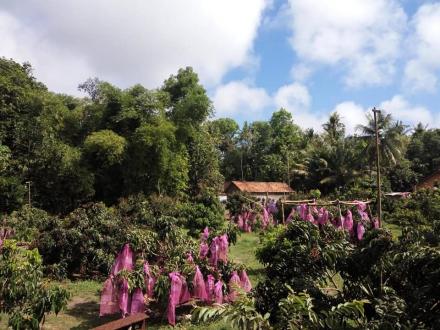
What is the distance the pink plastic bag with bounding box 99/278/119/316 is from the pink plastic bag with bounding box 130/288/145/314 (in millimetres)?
366

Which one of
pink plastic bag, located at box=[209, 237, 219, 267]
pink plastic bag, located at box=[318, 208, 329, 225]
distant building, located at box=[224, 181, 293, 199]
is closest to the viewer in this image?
pink plastic bag, located at box=[209, 237, 219, 267]

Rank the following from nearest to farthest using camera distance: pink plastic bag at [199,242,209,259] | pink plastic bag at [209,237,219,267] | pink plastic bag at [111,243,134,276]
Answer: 1. pink plastic bag at [111,243,134,276]
2. pink plastic bag at [209,237,219,267]
3. pink plastic bag at [199,242,209,259]

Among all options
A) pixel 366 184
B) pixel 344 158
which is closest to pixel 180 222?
pixel 366 184

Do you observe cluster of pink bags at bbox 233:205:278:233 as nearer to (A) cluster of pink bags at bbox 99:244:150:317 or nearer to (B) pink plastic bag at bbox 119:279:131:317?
(A) cluster of pink bags at bbox 99:244:150:317

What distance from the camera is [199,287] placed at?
25.0 feet

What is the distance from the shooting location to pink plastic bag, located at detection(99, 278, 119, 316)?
7.44 meters

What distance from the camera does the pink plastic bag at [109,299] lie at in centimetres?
744

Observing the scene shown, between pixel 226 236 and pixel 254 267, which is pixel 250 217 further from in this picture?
pixel 226 236

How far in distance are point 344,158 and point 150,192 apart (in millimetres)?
16411

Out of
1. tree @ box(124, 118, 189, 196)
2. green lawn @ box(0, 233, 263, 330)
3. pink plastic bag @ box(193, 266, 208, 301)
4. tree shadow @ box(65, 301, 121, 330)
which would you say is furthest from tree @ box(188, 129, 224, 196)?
pink plastic bag @ box(193, 266, 208, 301)

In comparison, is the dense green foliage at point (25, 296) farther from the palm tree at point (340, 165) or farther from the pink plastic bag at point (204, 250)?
the palm tree at point (340, 165)

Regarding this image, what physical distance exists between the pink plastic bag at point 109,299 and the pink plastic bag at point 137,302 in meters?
0.37

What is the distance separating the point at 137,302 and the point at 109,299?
0.58 metres

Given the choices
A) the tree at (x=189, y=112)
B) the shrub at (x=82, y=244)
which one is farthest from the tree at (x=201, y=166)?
the shrub at (x=82, y=244)
